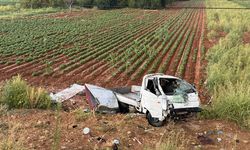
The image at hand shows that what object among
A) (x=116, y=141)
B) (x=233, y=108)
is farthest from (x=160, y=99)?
(x=116, y=141)

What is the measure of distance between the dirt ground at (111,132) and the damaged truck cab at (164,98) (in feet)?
1.00

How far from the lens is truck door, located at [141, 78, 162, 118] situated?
11000mm

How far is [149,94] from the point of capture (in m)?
11.5

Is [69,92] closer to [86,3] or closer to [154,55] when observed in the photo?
[154,55]

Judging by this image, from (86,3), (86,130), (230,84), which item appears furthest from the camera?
(86,3)

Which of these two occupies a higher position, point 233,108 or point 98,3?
point 233,108

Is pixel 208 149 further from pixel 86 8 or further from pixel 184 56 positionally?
pixel 86 8

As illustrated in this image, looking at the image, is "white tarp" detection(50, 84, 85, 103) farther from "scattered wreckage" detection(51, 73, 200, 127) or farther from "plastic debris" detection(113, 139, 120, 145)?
"plastic debris" detection(113, 139, 120, 145)

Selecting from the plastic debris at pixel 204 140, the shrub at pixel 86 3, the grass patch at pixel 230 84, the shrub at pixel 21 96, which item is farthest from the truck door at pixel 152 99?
the shrub at pixel 86 3

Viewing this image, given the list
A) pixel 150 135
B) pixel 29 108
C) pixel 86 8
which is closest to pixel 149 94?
pixel 150 135

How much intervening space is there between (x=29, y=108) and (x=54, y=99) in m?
1.97

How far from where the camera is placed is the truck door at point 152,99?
36.1 feet

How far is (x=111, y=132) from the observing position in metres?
9.62

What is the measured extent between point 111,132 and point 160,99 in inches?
77.0
